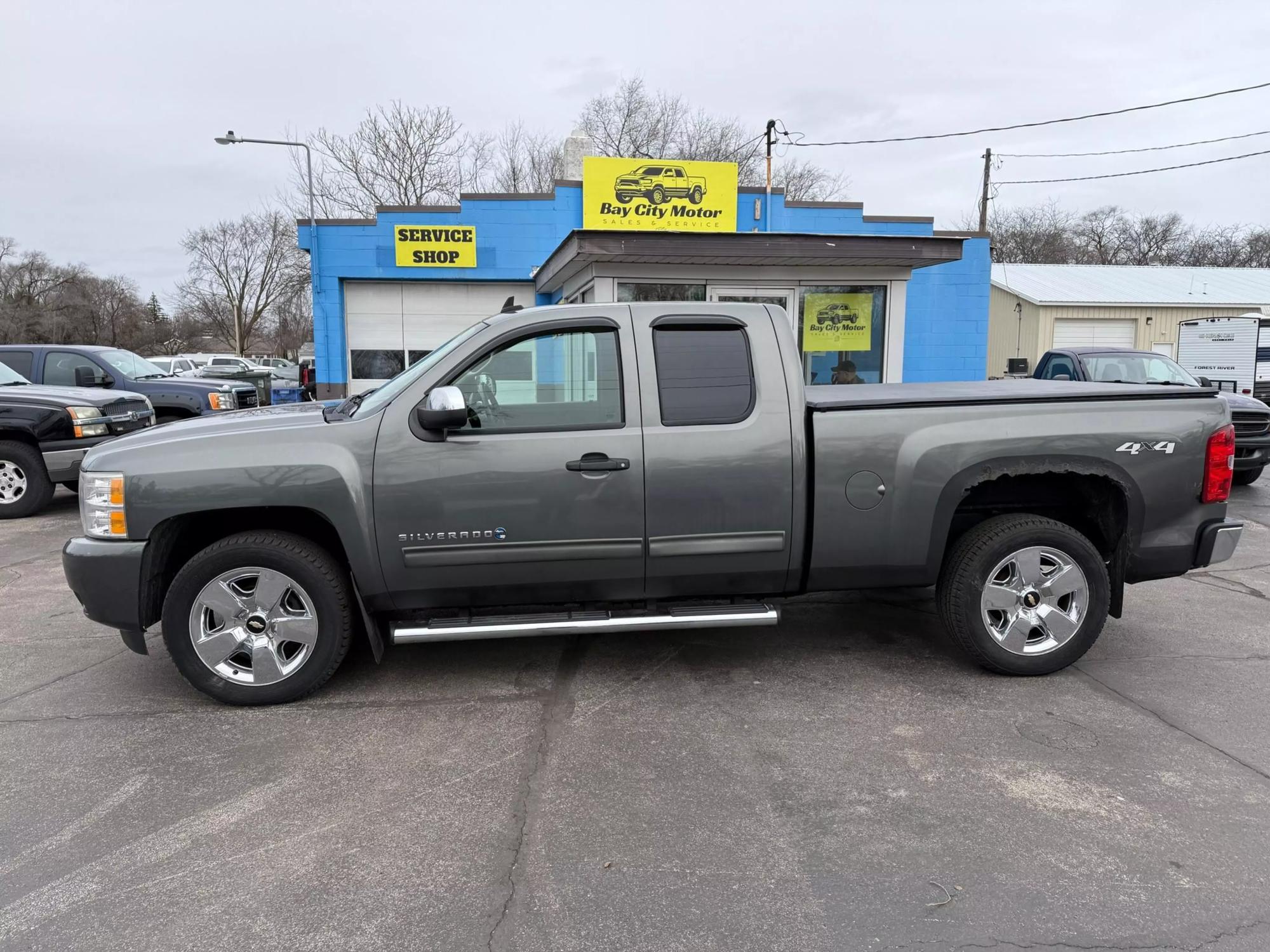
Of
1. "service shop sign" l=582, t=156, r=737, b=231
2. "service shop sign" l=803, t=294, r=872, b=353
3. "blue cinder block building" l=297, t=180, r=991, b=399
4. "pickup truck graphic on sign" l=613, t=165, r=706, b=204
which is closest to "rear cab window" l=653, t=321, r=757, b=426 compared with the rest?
"service shop sign" l=803, t=294, r=872, b=353

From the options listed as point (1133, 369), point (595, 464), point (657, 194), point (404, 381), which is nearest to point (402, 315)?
point (657, 194)

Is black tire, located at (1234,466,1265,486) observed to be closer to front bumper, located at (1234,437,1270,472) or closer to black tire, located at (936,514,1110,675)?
front bumper, located at (1234,437,1270,472)

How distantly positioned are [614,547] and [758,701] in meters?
1.06

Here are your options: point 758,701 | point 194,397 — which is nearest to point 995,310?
point 194,397

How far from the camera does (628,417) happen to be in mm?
4238

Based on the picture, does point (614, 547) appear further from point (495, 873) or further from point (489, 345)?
point (495, 873)

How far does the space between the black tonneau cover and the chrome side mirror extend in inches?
69.0

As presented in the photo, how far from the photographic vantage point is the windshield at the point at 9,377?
10797 mm

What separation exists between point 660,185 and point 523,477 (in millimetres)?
12427

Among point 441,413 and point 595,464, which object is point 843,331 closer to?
point 595,464

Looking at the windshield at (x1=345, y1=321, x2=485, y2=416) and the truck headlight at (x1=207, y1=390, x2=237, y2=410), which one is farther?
the truck headlight at (x1=207, y1=390, x2=237, y2=410)

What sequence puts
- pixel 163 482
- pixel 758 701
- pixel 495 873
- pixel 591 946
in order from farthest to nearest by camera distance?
pixel 758 701
pixel 163 482
pixel 495 873
pixel 591 946

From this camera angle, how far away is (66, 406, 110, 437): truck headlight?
9.67m

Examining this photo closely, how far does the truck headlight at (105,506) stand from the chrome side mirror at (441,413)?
143cm
